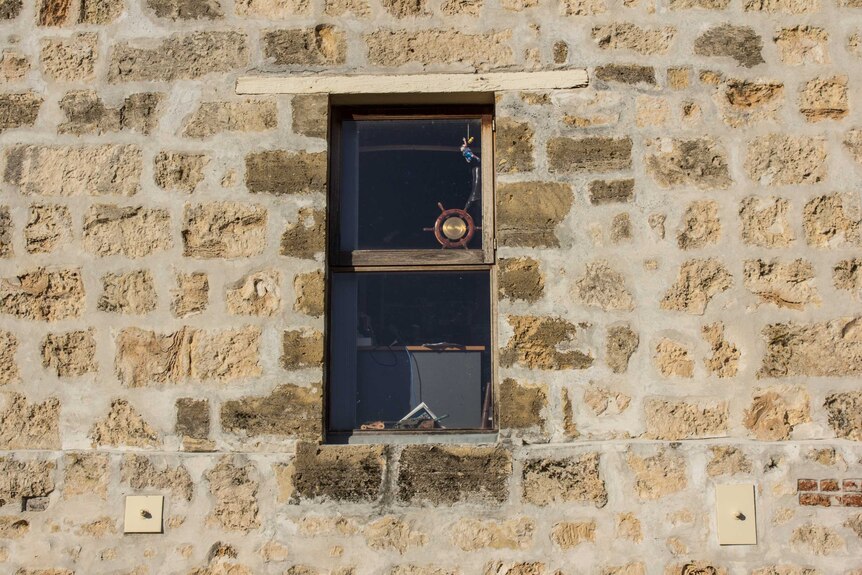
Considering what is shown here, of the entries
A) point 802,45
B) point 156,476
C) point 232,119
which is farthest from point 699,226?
point 156,476

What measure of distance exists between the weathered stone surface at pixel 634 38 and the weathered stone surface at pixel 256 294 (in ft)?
5.03

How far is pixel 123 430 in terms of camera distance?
11.8ft

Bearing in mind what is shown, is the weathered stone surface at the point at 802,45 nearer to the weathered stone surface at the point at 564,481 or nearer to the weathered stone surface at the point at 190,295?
the weathered stone surface at the point at 564,481

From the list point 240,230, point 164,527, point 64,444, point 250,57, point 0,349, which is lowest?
point 164,527

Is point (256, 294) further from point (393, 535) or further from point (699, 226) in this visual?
point (699, 226)

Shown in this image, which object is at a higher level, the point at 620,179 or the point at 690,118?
the point at 690,118

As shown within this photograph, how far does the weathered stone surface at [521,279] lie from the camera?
11.9ft

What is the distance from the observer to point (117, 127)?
3.77 meters

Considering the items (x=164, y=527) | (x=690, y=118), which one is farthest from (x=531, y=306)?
(x=164, y=527)

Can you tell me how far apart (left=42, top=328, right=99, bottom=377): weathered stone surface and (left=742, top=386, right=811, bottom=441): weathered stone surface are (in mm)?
2401

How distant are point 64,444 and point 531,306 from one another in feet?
5.83

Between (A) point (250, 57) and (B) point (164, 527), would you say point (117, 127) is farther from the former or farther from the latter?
(B) point (164, 527)

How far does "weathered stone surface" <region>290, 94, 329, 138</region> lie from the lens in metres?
3.75

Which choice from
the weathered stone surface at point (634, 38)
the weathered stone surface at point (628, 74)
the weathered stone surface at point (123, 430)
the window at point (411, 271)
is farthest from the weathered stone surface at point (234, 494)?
the weathered stone surface at point (634, 38)
